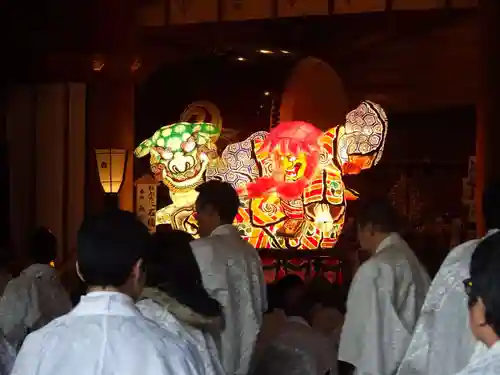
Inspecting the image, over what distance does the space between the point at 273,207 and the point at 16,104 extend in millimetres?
2918

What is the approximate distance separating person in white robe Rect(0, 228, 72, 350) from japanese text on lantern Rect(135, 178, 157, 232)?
3710 millimetres

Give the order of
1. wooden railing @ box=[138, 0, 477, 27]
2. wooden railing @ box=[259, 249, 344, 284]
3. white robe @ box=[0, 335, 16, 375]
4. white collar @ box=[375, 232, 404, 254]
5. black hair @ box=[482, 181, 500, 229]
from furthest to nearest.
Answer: wooden railing @ box=[259, 249, 344, 284]
wooden railing @ box=[138, 0, 477, 27]
white collar @ box=[375, 232, 404, 254]
black hair @ box=[482, 181, 500, 229]
white robe @ box=[0, 335, 16, 375]

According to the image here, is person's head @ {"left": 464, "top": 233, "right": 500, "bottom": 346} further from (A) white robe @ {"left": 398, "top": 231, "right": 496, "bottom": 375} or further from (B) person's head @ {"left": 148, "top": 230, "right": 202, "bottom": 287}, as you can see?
(A) white robe @ {"left": 398, "top": 231, "right": 496, "bottom": 375}

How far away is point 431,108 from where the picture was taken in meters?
12.4

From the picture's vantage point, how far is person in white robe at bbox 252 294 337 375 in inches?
167

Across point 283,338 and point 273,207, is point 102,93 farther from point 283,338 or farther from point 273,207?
point 283,338

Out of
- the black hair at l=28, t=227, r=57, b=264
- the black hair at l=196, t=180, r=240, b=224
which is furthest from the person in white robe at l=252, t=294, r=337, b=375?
the black hair at l=28, t=227, r=57, b=264

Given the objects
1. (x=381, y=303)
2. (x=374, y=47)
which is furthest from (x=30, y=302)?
(x=374, y=47)

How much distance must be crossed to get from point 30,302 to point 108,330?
331cm

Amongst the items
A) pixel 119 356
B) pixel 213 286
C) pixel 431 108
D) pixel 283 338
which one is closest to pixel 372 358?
pixel 283 338

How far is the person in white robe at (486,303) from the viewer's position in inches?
64.2

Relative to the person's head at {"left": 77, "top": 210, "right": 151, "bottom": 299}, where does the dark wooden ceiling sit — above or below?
above

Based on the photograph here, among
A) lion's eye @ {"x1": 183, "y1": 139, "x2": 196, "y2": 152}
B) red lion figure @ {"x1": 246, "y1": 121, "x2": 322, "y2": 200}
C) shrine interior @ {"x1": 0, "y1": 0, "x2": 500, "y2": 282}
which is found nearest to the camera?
shrine interior @ {"x1": 0, "y1": 0, "x2": 500, "y2": 282}

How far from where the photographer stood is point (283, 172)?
9.43 metres
